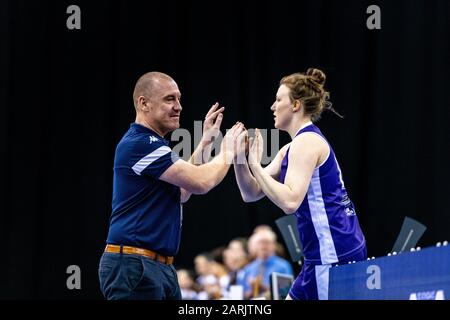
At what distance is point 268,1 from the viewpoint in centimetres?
871

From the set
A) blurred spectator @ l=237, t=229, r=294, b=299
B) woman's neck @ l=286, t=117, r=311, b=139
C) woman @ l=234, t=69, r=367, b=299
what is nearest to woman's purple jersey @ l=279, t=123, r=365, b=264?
woman @ l=234, t=69, r=367, b=299

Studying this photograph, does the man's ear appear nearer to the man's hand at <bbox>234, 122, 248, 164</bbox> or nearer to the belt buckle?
the man's hand at <bbox>234, 122, 248, 164</bbox>

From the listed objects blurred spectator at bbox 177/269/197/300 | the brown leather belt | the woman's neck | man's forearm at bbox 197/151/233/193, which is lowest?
blurred spectator at bbox 177/269/197/300

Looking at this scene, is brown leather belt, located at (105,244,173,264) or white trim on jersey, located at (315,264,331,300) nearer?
brown leather belt, located at (105,244,173,264)

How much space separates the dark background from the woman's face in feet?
14.5

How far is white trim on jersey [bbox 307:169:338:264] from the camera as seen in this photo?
373cm

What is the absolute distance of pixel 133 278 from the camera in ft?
11.2

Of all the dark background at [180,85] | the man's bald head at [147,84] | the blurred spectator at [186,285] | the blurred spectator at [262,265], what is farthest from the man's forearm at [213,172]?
the dark background at [180,85]

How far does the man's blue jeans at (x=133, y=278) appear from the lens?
3389mm

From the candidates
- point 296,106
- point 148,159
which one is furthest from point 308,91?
point 148,159

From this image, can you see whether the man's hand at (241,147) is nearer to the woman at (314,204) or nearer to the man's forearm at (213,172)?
the woman at (314,204)

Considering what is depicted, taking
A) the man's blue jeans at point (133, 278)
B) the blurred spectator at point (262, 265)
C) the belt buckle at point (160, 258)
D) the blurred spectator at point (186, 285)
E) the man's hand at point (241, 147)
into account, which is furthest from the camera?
the blurred spectator at point (186, 285)

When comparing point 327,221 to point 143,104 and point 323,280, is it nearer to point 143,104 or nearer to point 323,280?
point 323,280

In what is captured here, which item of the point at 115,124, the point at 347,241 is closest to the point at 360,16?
the point at 115,124
